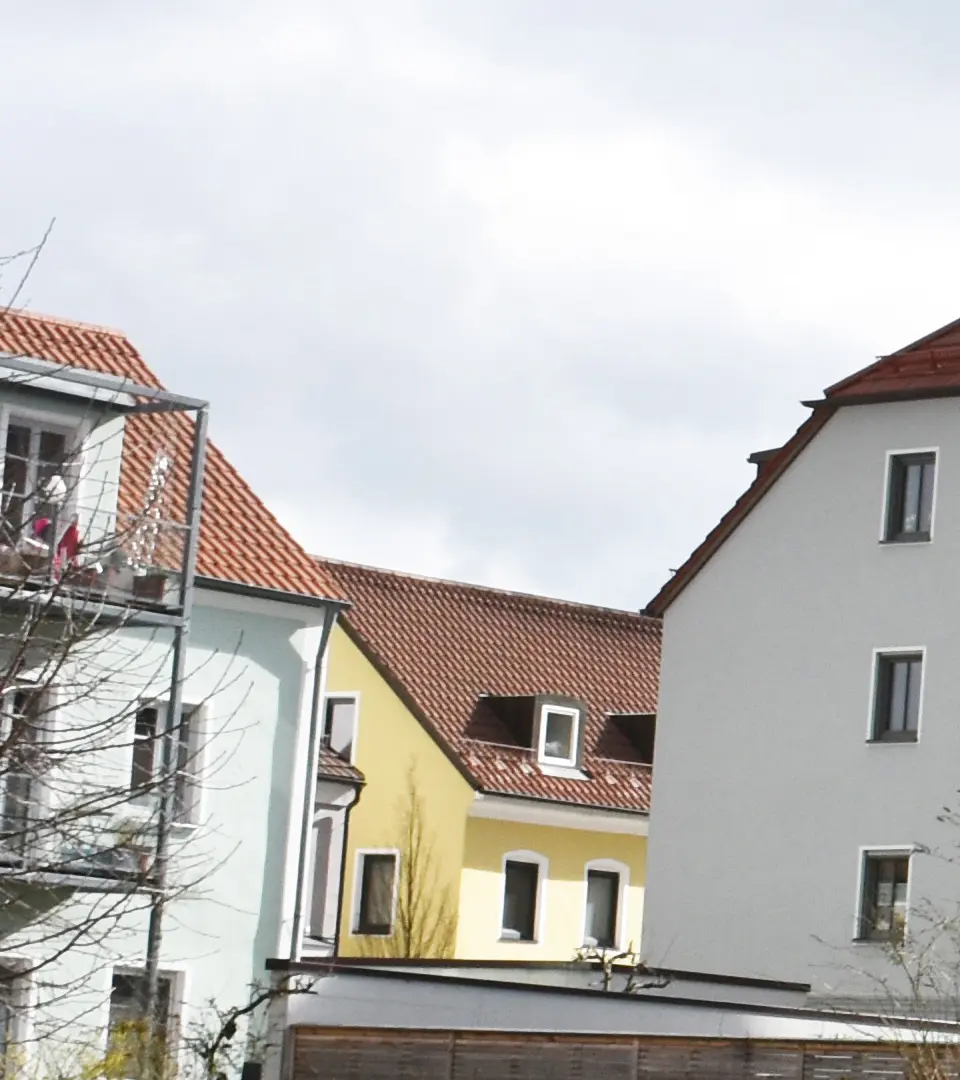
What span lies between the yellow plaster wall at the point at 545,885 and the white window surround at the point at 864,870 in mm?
8879

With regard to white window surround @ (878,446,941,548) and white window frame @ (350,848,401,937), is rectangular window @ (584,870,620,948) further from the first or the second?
white window surround @ (878,446,941,548)

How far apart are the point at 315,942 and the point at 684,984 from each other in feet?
33.5

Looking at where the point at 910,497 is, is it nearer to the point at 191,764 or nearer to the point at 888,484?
the point at 888,484

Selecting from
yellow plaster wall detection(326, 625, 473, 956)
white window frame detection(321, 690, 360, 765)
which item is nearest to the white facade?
yellow plaster wall detection(326, 625, 473, 956)

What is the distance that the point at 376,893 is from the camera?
147ft

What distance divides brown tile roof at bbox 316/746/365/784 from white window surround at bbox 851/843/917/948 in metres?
9.23

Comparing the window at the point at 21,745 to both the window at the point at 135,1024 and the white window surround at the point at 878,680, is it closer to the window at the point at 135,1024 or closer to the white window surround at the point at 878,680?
the window at the point at 135,1024

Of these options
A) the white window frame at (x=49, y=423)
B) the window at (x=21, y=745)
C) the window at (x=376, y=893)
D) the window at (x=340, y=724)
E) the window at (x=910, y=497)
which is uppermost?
the window at (x=910, y=497)

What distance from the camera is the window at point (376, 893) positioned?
146 feet

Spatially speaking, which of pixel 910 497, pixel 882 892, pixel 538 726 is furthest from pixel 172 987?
pixel 538 726

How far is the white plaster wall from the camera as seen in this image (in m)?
29.3

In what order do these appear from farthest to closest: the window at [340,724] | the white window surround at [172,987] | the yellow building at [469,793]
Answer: the window at [340,724] < the yellow building at [469,793] < the white window surround at [172,987]

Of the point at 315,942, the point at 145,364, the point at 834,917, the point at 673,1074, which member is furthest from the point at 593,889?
the point at 673,1074

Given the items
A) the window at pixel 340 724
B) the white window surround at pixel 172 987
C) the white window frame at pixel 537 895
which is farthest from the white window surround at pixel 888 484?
the window at pixel 340 724
